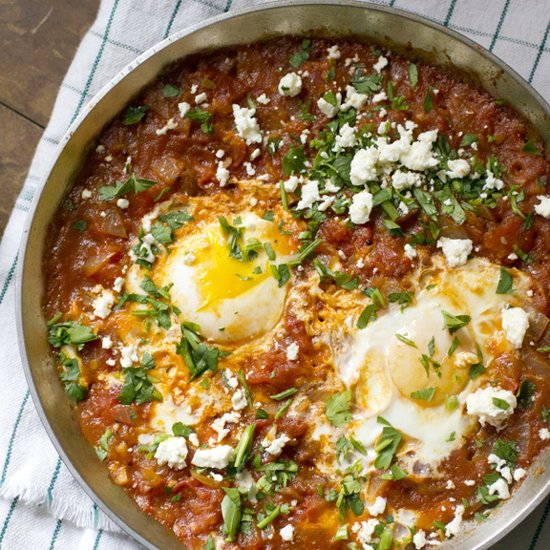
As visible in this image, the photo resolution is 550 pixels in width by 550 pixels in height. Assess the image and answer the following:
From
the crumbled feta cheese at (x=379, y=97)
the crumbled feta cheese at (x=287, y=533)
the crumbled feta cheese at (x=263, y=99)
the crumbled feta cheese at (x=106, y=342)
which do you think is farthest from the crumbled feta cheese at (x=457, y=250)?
the crumbled feta cheese at (x=106, y=342)

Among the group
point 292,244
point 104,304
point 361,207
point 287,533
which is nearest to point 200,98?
point 292,244

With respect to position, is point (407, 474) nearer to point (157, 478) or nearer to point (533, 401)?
point (533, 401)

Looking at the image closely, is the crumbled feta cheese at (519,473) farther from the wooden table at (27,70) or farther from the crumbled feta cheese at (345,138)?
the wooden table at (27,70)

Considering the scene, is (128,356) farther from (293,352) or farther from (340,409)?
(340,409)

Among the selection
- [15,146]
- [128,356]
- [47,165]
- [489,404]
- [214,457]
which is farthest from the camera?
[15,146]

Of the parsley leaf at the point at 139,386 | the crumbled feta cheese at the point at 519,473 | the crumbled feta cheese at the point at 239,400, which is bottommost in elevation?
the parsley leaf at the point at 139,386

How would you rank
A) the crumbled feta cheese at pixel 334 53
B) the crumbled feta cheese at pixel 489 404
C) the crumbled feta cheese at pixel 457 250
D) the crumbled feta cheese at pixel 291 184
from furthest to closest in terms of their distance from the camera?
the crumbled feta cheese at pixel 334 53 < the crumbled feta cheese at pixel 291 184 < the crumbled feta cheese at pixel 457 250 < the crumbled feta cheese at pixel 489 404

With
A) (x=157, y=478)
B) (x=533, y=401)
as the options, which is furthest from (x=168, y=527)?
(x=533, y=401)
